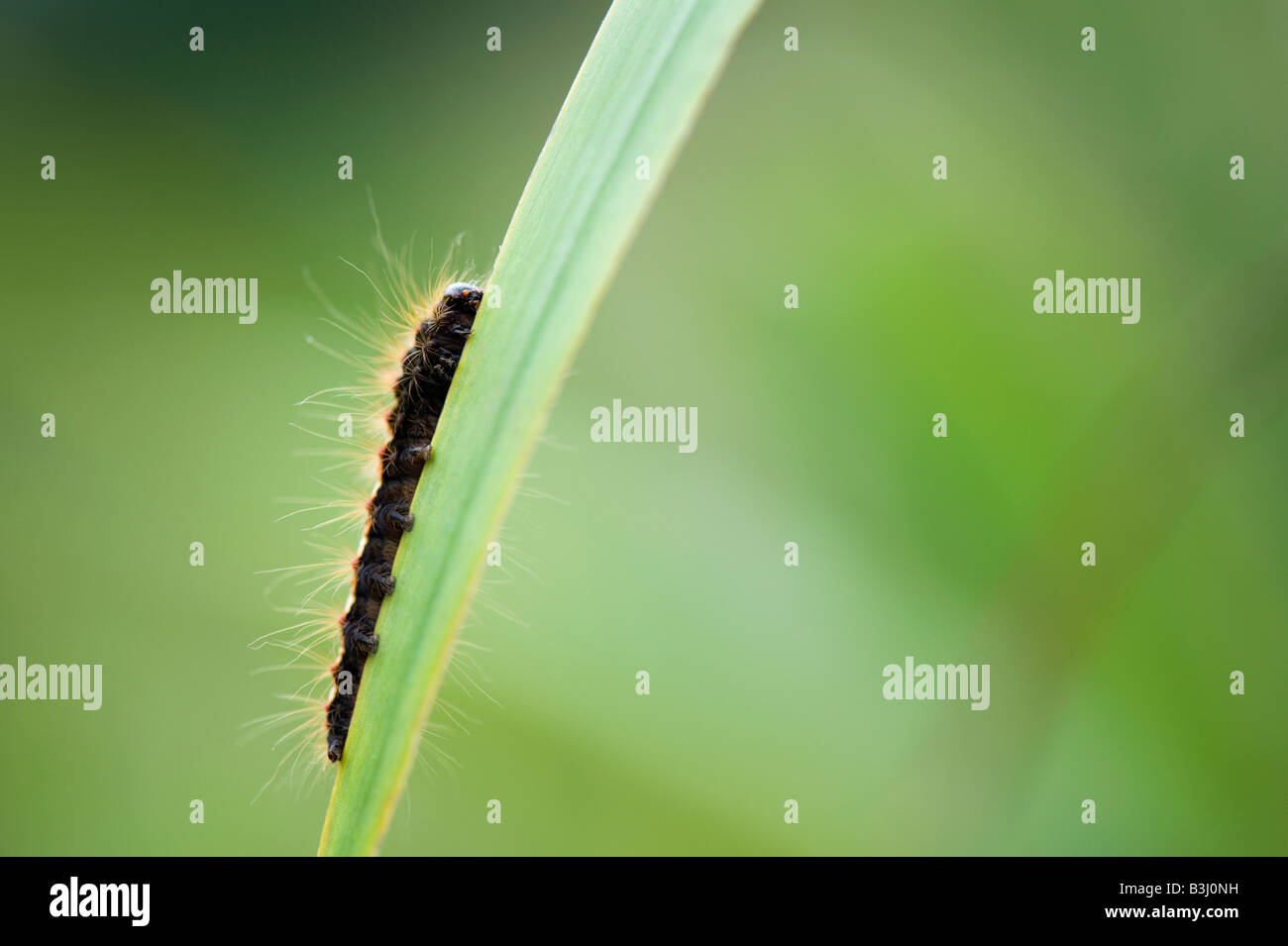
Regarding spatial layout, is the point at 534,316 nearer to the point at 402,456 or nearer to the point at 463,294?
the point at 463,294

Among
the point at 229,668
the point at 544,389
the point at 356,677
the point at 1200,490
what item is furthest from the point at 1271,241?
the point at 229,668

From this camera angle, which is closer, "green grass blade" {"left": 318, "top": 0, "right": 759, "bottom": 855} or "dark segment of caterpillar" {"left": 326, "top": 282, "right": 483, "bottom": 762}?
"green grass blade" {"left": 318, "top": 0, "right": 759, "bottom": 855}

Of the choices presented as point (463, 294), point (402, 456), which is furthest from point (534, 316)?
point (402, 456)

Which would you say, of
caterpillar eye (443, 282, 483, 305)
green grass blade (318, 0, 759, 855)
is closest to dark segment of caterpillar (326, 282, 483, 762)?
caterpillar eye (443, 282, 483, 305)

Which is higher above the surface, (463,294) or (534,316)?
(463,294)

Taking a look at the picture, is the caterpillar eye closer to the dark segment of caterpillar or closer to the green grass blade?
the dark segment of caterpillar

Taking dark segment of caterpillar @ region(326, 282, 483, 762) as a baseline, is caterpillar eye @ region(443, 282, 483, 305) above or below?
above
